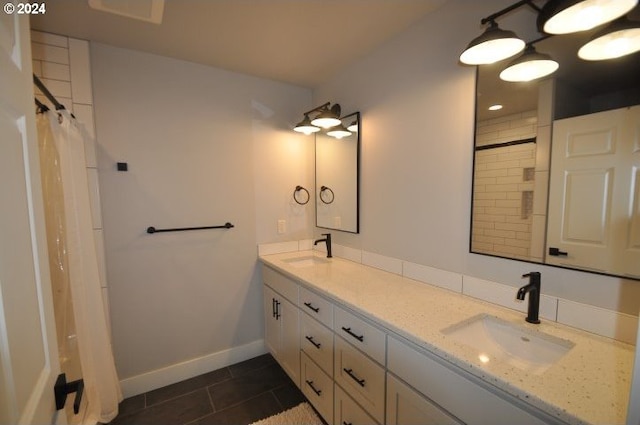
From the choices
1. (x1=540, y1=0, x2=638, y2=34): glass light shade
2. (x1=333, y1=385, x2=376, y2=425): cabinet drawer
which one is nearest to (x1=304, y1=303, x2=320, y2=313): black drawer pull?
(x1=333, y1=385, x2=376, y2=425): cabinet drawer

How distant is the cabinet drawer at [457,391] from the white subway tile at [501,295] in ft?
1.83

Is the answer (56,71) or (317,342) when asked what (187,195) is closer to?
(56,71)

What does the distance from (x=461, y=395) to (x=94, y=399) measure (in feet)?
5.90

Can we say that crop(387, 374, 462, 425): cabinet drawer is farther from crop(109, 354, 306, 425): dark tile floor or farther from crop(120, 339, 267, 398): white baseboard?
crop(120, 339, 267, 398): white baseboard

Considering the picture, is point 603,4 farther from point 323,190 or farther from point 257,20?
point 323,190

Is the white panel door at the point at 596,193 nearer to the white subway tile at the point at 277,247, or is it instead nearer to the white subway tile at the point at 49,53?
the white subway tile at the point at 277,247

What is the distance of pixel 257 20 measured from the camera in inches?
62.2

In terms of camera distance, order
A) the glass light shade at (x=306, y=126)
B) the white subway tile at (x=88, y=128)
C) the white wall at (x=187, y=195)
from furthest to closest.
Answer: the glass light shade at (x=306, y=126)
the white wall at (x=187, y=195)
the white subway tile at (x=88, y=128)

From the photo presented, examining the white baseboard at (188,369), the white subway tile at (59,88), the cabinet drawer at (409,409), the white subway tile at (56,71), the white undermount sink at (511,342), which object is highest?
the white subway tile at (56,71)

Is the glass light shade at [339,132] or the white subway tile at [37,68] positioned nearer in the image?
the white subway tile at [37,68]

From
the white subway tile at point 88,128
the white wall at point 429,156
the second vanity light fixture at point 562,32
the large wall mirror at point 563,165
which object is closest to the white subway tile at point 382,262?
the white wall at point 429,156

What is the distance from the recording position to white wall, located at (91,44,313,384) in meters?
1.88

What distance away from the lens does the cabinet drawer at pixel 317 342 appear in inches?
60.6

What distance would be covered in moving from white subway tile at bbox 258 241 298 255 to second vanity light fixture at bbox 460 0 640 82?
1.91 metres
